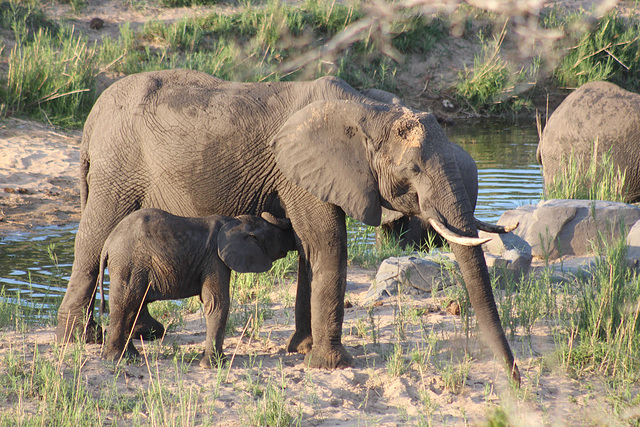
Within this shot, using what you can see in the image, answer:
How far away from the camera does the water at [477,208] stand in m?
7.49

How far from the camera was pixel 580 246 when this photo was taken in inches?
302

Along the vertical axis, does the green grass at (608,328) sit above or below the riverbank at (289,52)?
below

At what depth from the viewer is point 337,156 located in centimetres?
491

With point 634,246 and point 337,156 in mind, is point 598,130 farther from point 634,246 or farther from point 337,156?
point 337,156

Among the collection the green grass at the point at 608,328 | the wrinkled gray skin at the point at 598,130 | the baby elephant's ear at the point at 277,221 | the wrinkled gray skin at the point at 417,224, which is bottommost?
the green grass at the point at 608,328

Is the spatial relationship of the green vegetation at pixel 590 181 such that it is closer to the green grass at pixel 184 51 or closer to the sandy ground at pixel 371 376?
the sandy ground at pixel 371 376

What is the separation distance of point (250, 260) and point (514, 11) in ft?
9.15

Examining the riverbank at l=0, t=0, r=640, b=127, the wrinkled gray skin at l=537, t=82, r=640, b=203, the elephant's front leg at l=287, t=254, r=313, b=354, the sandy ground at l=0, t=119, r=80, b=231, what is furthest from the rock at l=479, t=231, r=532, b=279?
the riverbank at l=0, t=0, r=640, b=127

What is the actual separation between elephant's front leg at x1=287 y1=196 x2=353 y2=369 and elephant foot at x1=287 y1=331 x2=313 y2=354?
31 cm

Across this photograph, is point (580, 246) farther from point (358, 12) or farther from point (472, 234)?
point (358, 12)

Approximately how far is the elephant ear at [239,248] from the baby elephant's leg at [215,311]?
13 cm

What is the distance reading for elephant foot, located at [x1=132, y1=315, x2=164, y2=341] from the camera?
5.77 m

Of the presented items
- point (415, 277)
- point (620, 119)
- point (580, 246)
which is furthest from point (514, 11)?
point (620, 119)

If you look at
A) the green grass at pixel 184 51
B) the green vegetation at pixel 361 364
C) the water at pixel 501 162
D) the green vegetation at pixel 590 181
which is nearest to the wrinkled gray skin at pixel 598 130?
the green vegetation at pixel 590 181
